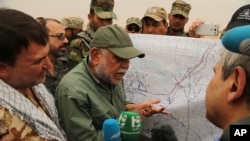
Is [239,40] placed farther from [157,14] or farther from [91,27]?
[91,27]

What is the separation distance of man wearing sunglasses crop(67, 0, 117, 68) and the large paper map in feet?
2.44

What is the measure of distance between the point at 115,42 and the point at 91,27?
1.33 m

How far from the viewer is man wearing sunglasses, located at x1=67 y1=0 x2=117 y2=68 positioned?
262 centimetres

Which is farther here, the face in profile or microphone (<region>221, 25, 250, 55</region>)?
the face in profile

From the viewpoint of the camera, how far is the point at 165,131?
1.22 metres

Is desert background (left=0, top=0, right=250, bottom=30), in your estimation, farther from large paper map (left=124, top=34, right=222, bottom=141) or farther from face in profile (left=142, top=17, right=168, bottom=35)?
large paper map (left=124, top=34, right=222, bottom=141)

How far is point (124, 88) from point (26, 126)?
37.4 inches

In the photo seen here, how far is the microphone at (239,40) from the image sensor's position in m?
0.67

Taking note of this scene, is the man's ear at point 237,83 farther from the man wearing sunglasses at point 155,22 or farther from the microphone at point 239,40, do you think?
the man wearing sunglasses at point 155,22

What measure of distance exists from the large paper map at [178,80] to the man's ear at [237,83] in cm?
92

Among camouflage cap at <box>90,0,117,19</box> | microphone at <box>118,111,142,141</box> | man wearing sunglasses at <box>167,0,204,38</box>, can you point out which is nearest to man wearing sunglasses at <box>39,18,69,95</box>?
camouflage cap at <box>90,0,117,19</box>

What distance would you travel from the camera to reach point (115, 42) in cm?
160

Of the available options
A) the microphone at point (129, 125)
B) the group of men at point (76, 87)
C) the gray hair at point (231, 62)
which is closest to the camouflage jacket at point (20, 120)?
the group of men at point (76, 87)

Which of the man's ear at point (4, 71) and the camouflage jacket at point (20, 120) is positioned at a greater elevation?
the man's ear at point (4, 71)
